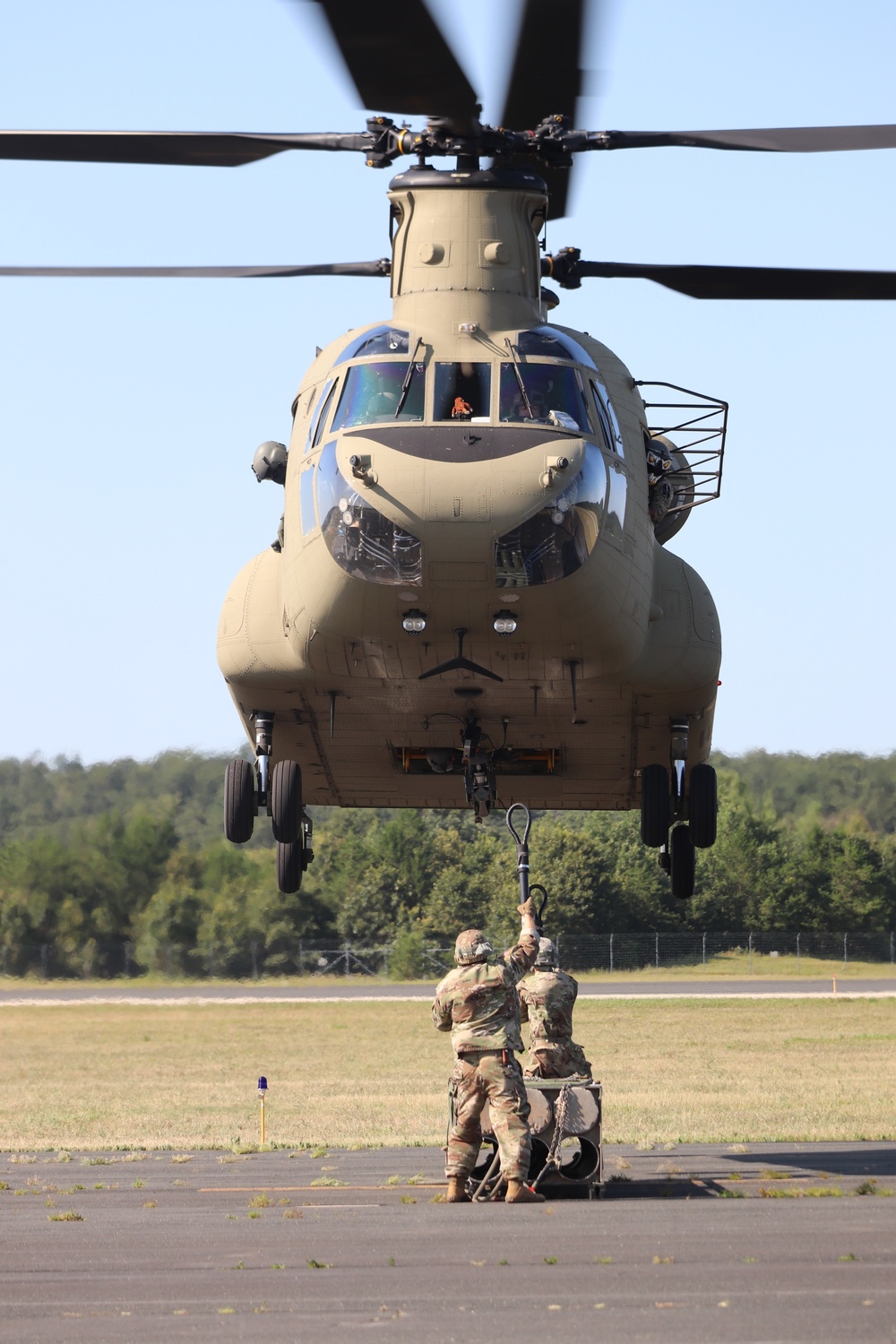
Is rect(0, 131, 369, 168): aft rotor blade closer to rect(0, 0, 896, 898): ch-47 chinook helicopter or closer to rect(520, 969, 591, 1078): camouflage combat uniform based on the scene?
rect(0, 0, 896, 898): ch-47 chinook helicopter

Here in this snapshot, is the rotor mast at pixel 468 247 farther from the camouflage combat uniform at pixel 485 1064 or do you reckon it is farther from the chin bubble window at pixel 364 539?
the camouflage combat uniform at pixel 485 1064

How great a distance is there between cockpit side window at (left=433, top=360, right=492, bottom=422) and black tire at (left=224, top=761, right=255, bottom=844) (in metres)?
4.40

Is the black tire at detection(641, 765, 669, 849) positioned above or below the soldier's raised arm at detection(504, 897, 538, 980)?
above

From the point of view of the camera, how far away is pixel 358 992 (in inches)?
2160

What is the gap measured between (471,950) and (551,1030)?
5.32 ft

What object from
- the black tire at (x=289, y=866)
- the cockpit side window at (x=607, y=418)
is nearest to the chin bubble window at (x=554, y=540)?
the cockpit side window at (x=607, y=418)

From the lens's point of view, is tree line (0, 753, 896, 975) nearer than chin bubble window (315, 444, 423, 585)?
No

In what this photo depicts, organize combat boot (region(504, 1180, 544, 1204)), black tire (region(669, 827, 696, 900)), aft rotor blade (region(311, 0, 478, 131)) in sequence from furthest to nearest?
black tire (region(669, 827, 696, 900)) → combat boot (region(504, 1180, 544, 1204)) → aft rotor blade (region(311, 0, 478, 131))

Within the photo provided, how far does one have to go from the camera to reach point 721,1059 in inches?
1266

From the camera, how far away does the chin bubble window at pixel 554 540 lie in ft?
40.0

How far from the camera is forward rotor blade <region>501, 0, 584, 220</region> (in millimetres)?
11633

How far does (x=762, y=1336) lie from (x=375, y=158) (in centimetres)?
1024

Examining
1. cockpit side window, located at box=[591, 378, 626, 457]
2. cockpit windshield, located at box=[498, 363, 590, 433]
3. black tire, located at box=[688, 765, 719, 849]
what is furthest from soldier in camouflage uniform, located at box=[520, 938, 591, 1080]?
cockpit windshield, located at box=[498, 363, 590, 433]

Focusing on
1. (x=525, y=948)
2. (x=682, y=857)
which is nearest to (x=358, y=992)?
(x=682, y=857)
